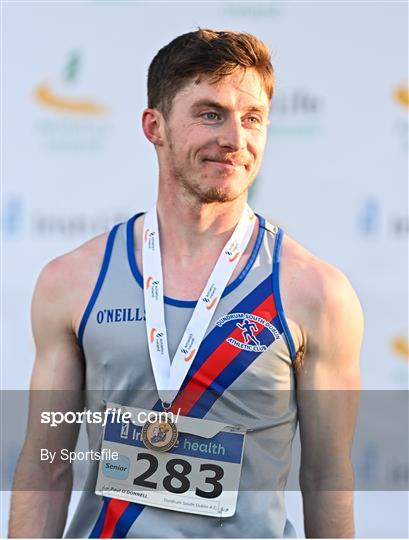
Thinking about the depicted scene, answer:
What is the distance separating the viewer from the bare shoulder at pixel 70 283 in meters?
3.23

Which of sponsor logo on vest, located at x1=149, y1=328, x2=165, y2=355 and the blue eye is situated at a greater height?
the blue eye

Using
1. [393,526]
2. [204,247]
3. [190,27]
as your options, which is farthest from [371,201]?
[204,247]

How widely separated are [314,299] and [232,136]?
1.77 feet

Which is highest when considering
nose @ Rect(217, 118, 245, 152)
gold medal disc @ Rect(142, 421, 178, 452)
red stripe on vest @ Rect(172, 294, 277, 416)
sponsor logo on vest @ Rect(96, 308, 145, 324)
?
nose @ Rect(217, 118, 245, 152)

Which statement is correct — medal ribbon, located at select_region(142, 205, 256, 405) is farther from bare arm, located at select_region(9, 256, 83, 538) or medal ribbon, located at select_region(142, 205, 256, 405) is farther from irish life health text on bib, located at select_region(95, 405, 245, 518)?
bare arm, located at select_region(9, 256, 83, 538)

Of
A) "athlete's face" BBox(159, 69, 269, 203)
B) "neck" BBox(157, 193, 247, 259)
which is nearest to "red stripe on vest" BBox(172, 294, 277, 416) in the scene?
"neck" BBox(157, 193, 247, 259)

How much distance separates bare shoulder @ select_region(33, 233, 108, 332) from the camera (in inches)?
127

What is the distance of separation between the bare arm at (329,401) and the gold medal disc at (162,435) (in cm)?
41

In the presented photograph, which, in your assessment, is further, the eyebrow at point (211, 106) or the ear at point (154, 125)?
the ear at point (154, 125)

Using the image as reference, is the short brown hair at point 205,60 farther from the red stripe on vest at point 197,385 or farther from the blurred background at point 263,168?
the blurred background at point 263,168

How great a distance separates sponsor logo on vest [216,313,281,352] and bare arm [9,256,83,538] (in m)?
0.49

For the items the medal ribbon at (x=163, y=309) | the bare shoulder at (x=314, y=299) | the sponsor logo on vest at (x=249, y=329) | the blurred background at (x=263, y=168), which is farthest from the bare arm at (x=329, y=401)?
the blurred background at (x=263, y=168)

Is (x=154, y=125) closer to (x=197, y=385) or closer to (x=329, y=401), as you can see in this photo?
(x=197, y=385)

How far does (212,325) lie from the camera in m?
3.15
